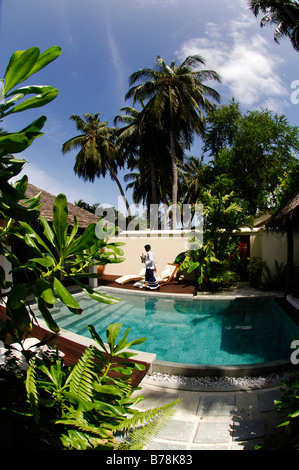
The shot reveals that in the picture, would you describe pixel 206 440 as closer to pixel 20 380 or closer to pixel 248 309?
pixel 20 380

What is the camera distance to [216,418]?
9.05 feet

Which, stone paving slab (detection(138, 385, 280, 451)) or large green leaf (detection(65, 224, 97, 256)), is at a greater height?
large green leaf (detection(65, 224, 97, 256))

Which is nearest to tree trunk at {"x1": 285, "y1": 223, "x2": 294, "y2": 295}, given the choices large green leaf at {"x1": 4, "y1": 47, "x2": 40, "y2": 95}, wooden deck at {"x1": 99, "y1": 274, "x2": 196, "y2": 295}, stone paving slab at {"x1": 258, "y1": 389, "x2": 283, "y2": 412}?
wooden deck at {"x1": 99, "y1": 274, "x2": 196, "y2": 295}

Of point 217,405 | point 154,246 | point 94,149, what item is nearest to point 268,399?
point 217,405

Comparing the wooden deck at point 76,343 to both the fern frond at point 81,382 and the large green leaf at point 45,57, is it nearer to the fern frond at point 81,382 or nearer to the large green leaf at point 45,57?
the fern frond at point 81,382

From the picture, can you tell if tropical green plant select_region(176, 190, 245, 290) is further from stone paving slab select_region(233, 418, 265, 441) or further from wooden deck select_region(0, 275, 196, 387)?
stone paving slab select_region(233, 418, 265, 441)

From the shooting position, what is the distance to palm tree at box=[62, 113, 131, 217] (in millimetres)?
21781

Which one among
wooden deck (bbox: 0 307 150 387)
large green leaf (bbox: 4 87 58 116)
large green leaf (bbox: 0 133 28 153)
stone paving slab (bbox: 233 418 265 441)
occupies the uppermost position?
large green leaf (bbox: 4 87 58 116)

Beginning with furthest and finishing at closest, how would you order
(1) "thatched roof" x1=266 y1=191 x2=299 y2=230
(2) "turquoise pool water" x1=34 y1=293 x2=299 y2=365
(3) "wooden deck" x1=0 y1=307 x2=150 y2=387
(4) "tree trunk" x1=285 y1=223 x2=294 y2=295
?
(4) "tree trunk" x1=285 y1=223 x2=294 y2=295 < (1) "thatched roof" x1=266 y1=191 x2=299 y2=230 < (2) "turquoise pool water" x1=34 y1=293 x2=299 y2=365 < (3) "wooden deck" x1=0 y1=307 x2=150 y2=387

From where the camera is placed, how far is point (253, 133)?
56.1 feet

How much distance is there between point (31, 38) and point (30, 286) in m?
2.84

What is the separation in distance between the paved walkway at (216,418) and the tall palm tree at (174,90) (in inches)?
531

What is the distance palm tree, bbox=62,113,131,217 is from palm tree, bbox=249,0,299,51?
13971 mm

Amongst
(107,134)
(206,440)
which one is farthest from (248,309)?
(107,134)
